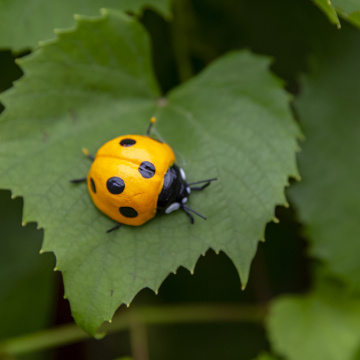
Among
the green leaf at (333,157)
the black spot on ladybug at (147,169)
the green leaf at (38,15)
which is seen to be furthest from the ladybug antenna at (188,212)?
the green leaf at (38,15)

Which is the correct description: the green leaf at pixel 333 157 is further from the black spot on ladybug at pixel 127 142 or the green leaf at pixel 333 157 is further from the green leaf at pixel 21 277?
the green leaf at pixel 21 277

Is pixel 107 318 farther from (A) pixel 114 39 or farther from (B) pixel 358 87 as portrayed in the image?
(B) pixel 358 87

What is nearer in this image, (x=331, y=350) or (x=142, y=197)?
(x=142, y=197)

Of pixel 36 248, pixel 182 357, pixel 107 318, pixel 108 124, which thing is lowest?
pixel 182 357

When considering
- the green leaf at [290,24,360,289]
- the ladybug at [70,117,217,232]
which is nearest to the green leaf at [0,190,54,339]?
the ladybug at [70,117,217,232]

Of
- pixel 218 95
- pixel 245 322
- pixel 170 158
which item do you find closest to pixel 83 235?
pixel 170 158

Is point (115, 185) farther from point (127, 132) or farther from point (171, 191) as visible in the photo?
point (127, 132)

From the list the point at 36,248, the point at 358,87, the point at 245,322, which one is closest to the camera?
the point at 358,87
